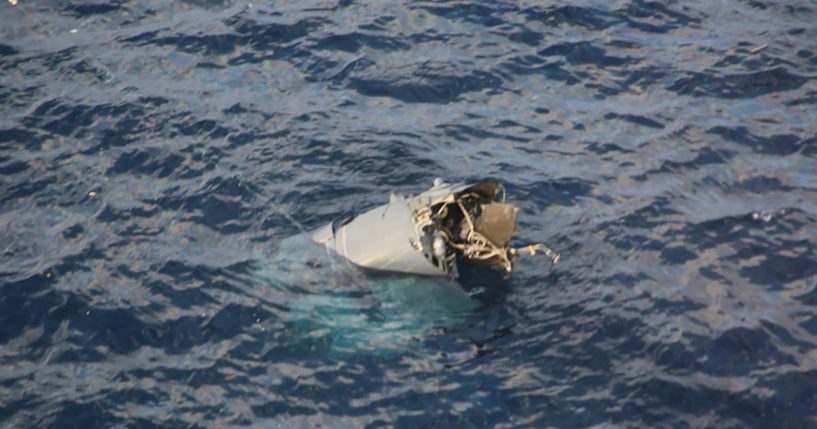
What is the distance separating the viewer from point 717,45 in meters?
17.2

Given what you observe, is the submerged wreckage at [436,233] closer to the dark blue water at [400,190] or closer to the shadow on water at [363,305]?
the shadow on water at [363,305]

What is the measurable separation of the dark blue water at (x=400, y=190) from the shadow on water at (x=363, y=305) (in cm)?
3

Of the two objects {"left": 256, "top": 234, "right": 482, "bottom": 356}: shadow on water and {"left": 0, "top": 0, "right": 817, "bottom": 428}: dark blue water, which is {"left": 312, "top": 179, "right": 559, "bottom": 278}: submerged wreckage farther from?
{"left": 0, "top": 0, "right": 817, "bottom": 428}: dark blue water

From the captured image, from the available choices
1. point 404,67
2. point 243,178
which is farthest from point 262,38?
point 243,178

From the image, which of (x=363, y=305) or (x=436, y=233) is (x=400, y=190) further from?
(x=363, y=305)

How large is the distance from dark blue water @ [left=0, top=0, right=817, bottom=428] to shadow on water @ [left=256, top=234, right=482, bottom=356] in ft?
0.09

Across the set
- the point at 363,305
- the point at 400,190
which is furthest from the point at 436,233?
the point at 400,190

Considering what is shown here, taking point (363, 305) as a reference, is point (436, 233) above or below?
above

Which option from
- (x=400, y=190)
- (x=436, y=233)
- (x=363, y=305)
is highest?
(x=436, y=233)

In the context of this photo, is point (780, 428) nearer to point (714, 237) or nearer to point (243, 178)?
point (714, 237)

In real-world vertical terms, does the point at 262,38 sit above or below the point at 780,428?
above

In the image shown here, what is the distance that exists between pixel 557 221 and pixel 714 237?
2078 millimetres

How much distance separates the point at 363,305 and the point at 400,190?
2400 mm

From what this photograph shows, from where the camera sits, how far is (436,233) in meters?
12.3
